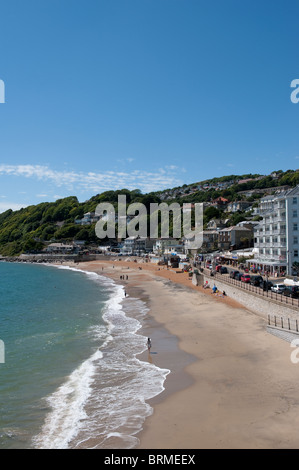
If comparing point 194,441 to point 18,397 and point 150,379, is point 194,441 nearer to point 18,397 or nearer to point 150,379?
point 150,379

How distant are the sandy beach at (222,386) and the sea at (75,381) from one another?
830 millimetres

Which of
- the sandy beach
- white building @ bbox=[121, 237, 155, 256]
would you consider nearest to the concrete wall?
the sandy beach

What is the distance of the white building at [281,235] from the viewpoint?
39.0 metres

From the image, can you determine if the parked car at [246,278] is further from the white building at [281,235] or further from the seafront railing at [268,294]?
the white building at [281,235]

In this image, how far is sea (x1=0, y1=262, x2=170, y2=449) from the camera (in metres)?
11.5

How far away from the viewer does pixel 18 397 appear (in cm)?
1457

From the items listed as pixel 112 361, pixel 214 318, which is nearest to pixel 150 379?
pixel 112 361

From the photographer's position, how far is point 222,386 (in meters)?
14.5

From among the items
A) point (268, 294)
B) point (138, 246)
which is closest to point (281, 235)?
point (268, 294)

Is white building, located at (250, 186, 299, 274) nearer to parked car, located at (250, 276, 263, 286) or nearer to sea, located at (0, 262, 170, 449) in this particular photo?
parked car, located at (250, 276, 263, 286)

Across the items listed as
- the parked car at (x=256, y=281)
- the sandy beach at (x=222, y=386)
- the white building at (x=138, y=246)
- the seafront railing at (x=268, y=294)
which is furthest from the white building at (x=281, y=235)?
the white building at (x=138, y=246)

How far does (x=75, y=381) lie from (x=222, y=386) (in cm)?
654

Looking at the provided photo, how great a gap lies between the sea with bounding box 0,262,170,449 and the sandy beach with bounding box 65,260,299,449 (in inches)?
32.7

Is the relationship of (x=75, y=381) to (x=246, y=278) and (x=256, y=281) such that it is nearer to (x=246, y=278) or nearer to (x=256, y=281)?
(x=256, y=281)
